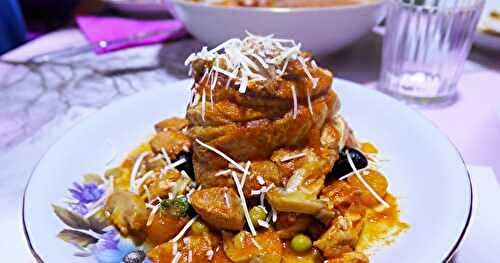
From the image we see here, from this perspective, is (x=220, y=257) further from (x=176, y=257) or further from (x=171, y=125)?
(x=171, y=125)

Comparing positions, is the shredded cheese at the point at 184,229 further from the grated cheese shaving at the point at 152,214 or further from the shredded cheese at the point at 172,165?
the shredded cheese at the point at 172,165

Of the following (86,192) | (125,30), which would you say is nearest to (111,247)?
(86,192)

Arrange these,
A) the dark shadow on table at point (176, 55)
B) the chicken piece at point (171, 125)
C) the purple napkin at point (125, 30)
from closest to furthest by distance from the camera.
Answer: the chicken piece at point (171, 125)
the dark shadow on table at point (176, 55)
the purple napkin at point (125, 30)

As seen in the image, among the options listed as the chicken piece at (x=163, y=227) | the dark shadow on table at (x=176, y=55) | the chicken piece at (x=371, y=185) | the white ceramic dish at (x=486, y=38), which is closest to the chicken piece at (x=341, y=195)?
the chicken piece at (x=371, y=185)

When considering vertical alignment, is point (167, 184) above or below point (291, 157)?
below

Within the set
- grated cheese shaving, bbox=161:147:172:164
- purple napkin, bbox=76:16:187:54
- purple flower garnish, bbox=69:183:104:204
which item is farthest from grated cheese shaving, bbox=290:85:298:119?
purple napkin, bbox=76:16:187:54

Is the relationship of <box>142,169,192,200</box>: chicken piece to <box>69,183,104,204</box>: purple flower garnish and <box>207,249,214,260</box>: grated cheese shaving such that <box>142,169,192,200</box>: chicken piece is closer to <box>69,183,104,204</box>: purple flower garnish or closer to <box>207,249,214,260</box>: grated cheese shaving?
<box>69,183,104,204</box>: purple flower garnish

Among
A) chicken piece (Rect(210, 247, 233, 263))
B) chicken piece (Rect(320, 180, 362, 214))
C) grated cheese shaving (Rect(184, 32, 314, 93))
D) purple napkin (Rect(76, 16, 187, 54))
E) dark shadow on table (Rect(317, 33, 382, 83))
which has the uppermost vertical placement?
grated cheese shaving (Rect(184, 32, 314, 93))
